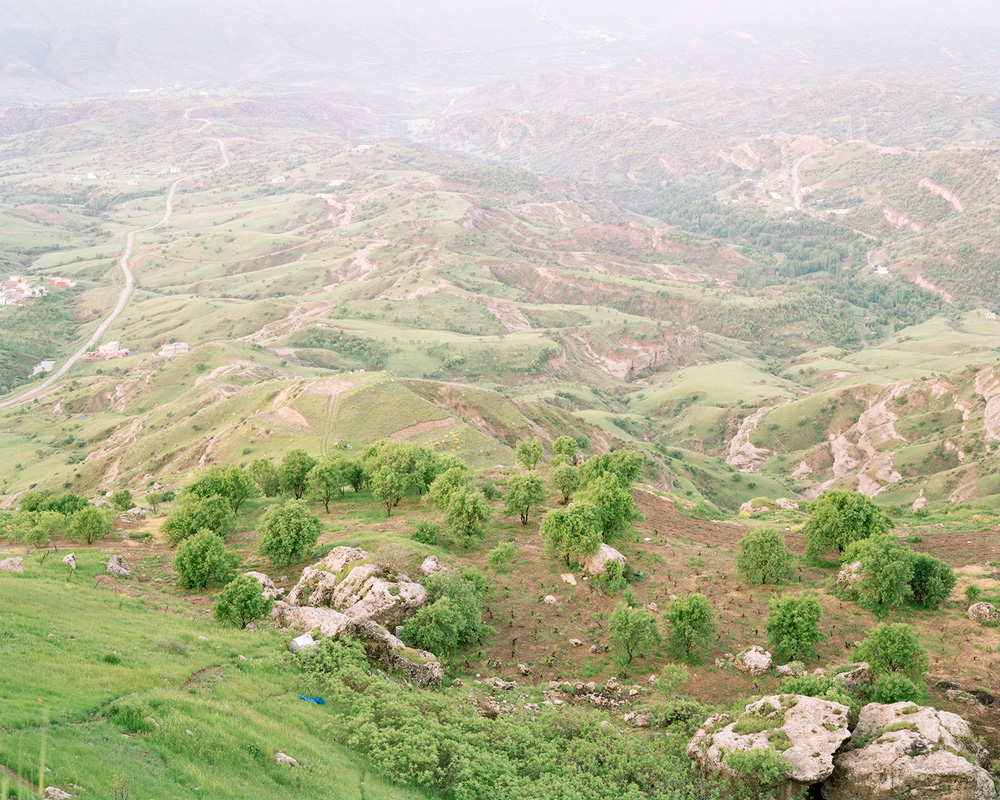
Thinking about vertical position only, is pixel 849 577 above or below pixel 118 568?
above

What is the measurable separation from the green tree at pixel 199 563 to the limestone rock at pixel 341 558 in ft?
26.3

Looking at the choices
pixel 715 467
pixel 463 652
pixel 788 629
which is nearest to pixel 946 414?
pixel 715 467

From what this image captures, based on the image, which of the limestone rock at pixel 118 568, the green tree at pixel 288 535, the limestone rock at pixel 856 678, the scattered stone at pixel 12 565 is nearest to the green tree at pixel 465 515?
the green tree at pixel 288 535

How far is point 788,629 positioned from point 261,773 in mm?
32347

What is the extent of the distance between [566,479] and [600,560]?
18.0 m

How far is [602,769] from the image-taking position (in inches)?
1224

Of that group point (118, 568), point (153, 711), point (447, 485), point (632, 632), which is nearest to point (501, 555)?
point (447, 485)

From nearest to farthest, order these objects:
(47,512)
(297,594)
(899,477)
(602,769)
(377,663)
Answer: (602,769), (377,663), (297,594), (47,512), (899,477)

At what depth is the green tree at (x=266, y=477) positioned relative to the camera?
75.7 meters

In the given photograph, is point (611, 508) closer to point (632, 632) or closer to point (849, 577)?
point (632, 632)

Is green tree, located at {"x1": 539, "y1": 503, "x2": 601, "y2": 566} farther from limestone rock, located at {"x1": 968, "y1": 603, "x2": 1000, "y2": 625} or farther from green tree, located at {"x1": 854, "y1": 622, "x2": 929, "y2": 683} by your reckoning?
limestone rock, located at {"x1": 968, "y1": 603, "x2": 1000, "y2": 625}

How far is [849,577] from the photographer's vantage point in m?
50.6

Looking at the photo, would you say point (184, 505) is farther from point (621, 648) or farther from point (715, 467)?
point (715, 467)

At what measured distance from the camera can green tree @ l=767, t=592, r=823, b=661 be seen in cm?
4131
